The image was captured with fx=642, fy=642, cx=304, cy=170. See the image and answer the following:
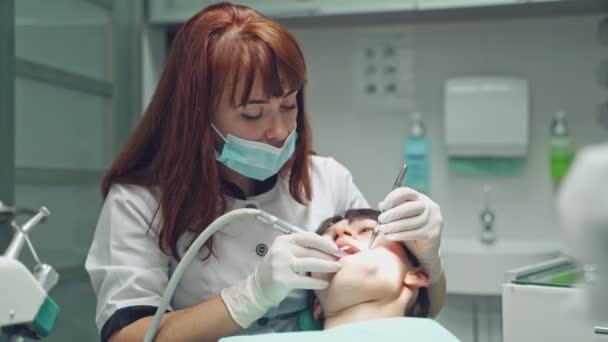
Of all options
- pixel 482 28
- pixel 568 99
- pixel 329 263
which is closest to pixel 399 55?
pixel 482 28

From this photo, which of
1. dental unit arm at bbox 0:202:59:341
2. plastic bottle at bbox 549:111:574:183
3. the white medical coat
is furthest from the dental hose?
plastic bottle at bbox 549:111:574:183

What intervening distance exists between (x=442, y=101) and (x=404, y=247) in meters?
1.15

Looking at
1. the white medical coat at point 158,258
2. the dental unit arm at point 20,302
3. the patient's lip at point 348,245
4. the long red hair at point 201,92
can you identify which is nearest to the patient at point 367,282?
the patient's lip at point 348,245

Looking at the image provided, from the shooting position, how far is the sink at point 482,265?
226 centimetres

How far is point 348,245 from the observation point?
146 centimetres

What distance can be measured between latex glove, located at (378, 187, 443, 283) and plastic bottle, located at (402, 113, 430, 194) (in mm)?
1077

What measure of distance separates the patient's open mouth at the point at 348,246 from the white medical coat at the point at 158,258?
175 millimetres

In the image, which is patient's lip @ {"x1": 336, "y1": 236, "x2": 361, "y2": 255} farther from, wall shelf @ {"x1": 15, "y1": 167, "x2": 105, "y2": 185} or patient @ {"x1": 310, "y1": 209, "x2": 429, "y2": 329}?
wall shelf @ {"x1": 15, "y1": 167, "x2": 105, "y2": 185}

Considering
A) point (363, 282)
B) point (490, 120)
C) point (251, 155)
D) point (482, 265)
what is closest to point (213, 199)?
point (251, 155)

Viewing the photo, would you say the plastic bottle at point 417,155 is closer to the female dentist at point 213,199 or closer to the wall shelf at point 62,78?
the female dentist at point 213,199

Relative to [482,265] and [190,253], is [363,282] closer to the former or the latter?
[190,253]

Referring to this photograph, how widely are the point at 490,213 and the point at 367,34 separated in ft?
2.80

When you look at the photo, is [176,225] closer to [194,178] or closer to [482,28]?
[194,178]

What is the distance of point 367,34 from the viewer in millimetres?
2570
